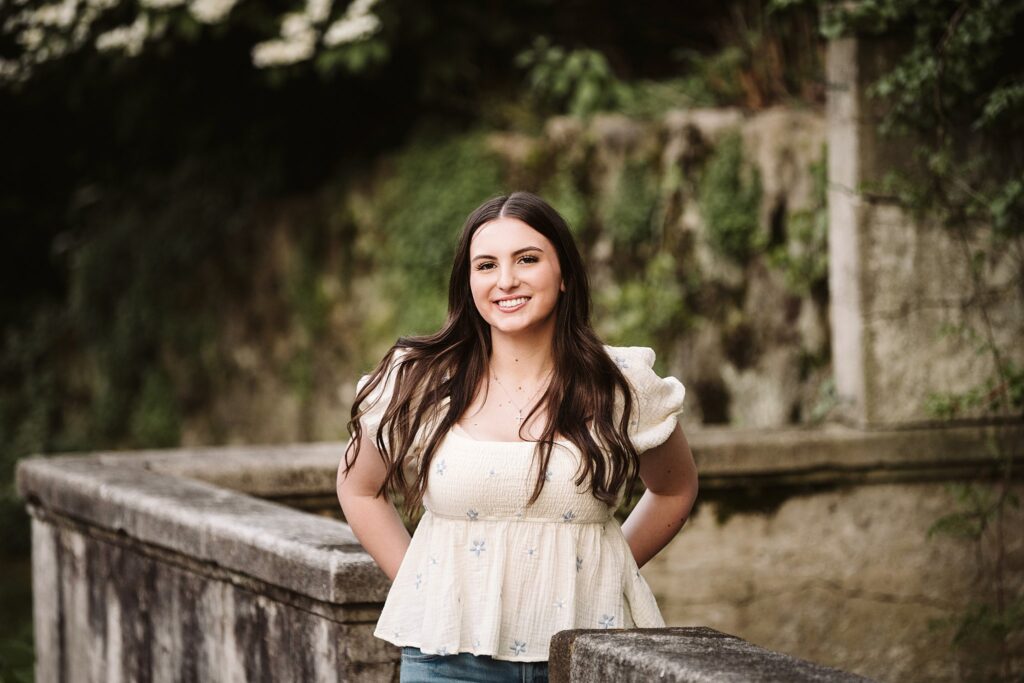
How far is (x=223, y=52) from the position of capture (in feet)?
29.8

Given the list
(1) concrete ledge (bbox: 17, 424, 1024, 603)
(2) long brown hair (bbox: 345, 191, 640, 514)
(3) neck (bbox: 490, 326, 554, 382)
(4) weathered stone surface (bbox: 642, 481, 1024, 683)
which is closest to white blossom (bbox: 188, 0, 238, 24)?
(1) concrete ledge (bbox: 17, 424, 1024, 603)

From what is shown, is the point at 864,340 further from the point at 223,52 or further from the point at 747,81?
the point at 223,52

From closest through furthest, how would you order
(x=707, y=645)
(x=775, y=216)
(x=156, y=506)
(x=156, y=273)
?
(x=707, y=645) → (x=156, y=506) → (x=775, y=216) → (x=156, y=273)

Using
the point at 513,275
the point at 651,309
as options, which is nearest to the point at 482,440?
the point at 513,275

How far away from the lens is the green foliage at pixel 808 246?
19.7 ft

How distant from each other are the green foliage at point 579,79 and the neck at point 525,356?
475 centimetres

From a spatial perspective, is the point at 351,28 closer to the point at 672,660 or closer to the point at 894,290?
the point at 894,290

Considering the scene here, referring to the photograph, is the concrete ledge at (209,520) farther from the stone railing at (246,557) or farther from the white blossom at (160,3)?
the white blossom at (160,3)

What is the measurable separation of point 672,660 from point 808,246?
401 centimetres

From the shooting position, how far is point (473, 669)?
106 inches

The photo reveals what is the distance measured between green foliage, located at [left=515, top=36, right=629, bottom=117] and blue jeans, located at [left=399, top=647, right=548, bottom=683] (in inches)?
200

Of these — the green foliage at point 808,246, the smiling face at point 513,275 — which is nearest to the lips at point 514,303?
the smiling face at point 513,275

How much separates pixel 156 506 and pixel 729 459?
2.10 meters

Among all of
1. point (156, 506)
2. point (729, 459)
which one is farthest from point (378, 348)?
point (156, 506)
